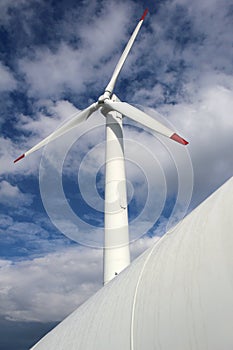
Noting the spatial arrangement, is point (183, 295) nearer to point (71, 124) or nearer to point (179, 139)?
point (179, 139)

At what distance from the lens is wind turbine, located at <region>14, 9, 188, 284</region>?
2589 cm

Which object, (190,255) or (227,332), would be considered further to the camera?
(190,255)

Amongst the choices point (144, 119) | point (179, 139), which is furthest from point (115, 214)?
point (144, 119)

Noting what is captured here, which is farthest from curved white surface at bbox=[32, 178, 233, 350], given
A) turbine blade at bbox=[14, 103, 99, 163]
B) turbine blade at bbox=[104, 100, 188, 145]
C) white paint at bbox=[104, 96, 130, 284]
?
turbine blade at bbox=[14, 103, 99, 163]

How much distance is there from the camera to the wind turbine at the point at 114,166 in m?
25.9

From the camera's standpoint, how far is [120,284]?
8.95 m

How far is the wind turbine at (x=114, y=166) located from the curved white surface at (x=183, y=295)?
1749 centimetres

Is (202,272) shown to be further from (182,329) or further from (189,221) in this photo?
(189,221)

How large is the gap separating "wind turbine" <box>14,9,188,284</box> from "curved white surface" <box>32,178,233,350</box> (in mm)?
17488

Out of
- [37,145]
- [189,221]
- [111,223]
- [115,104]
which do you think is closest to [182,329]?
[189,221]

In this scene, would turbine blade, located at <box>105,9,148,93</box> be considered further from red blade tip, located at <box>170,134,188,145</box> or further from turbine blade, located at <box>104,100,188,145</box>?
red blade tip, located at <box>170,134,188,145</box>

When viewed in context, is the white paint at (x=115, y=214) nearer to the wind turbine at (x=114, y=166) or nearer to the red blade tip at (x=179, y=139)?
the wind turbine at (x=114, y=166)

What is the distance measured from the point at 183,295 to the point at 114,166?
23.2 meters

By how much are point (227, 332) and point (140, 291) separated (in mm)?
2542
